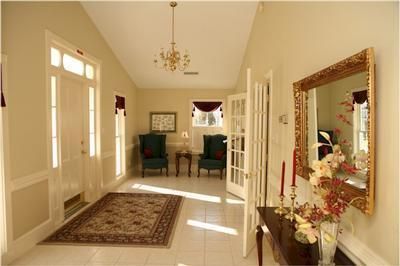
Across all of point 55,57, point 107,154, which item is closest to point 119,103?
point 107,154

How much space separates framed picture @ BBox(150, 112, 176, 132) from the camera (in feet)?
24.9

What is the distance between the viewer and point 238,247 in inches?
119

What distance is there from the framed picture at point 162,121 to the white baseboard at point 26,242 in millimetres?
4498

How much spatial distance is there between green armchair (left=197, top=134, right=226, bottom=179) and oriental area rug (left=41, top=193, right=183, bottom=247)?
6.05 feet

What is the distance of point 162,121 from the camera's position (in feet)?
24.9

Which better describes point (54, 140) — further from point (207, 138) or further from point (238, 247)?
point (207, 138)

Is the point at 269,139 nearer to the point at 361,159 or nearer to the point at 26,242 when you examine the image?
the point at 361,159

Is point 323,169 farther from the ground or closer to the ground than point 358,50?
closer to the ground

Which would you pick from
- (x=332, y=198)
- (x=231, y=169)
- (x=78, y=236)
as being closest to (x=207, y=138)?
(x=231, y=169)

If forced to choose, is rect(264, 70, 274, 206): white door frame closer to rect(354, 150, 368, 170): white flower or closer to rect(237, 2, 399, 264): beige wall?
rect(237, 2, 399, 264): beige wall

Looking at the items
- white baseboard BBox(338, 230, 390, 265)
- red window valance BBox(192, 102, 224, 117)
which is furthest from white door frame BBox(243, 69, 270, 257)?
red window valance BBox(192, 102, 224, 117)

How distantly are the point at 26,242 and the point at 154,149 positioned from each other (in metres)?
4.19

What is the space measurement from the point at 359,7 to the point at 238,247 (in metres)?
2.58

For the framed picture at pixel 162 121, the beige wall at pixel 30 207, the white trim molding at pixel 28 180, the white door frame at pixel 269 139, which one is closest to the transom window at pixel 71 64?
the white trim molding at pixel 28 180
